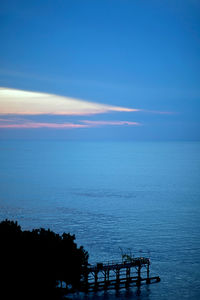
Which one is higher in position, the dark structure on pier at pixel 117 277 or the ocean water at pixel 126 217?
the ocean water at pixel 126 217

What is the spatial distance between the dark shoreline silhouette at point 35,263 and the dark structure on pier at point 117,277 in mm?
5349

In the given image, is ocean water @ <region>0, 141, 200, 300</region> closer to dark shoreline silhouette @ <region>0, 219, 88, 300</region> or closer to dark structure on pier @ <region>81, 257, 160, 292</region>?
dark structure on pier @ <region>81, 257, 160, 292</region>

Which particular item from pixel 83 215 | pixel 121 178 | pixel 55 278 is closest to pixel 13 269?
pixel 55 278

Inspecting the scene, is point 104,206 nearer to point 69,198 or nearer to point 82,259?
point 69,198

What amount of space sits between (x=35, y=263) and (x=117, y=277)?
44.8ft

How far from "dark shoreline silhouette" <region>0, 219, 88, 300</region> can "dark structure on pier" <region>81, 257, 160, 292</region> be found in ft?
17.5

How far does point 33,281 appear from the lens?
101ft

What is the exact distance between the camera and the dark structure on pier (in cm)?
4044

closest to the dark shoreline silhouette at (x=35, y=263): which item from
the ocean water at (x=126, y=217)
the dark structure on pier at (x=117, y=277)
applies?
the dark structure on pier at (x=117, y=277)

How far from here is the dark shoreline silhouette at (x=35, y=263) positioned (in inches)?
1180

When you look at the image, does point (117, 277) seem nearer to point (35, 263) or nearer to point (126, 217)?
point (35, 263)

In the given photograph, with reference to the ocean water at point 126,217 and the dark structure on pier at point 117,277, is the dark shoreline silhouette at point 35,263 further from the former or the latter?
the ocean water at point 126,217

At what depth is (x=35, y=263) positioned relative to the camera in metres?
31.6

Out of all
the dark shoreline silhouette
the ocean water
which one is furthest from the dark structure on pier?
the dark shoreline silhouette
